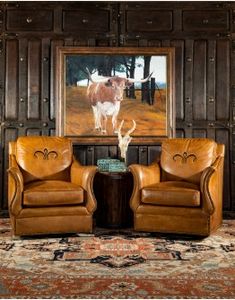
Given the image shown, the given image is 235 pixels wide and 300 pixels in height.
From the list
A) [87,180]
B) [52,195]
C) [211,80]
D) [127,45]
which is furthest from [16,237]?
[211,80]

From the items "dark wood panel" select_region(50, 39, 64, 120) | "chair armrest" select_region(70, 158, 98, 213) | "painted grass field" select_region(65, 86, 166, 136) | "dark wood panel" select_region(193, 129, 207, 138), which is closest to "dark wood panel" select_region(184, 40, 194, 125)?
"dark wood panel" select_region(193, 129, 207, 138)

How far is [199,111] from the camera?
17.7 ft

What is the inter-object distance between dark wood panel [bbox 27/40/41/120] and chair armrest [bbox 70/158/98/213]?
1239 millimetres

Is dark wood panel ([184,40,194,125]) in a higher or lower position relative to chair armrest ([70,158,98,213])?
higher

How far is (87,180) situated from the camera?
4172 millimetres

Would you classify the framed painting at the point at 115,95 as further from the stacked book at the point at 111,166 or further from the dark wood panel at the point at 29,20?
the stacked book at the point at 111,166

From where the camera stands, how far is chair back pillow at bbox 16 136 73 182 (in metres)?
4.52

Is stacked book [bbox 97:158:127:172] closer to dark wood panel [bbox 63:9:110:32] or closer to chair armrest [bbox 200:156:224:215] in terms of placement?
chair armrest [bbox 200:156:224:215]

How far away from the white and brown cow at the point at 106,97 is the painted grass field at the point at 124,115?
53 mm

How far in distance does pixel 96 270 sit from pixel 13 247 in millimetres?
1002

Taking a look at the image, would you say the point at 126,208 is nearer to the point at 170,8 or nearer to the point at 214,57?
the point at 214,57

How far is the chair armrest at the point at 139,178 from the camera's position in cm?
A: 418

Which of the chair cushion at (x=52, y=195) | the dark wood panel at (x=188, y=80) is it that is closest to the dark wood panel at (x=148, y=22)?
the dark wood panel at (x=188, y=80)

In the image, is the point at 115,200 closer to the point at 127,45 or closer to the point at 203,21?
the point at 127,45
